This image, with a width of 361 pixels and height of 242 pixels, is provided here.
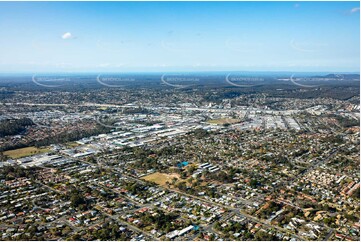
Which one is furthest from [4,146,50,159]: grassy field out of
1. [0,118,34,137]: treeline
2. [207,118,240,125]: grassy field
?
[207,118,240,125]: grassy field

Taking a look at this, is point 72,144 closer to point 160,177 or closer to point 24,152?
point 24,152

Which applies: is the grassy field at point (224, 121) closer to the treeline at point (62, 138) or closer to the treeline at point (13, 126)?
the treeline at point (62, 138)

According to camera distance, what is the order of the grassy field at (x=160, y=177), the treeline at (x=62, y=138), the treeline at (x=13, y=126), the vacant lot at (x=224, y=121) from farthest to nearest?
1. the vacant lot at (x=224, y=121)
2. the treeline at (x=13, y=126)
3. the treeline at (x=62, y=138)
4. the grassy field at (x=160, y=177)

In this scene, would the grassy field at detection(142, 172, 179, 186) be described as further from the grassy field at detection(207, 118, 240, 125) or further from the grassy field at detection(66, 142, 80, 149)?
the grassy field at detection(207, 118, 240, 125)

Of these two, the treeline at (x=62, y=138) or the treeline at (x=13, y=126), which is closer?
the treeline at (x=62, y=138)

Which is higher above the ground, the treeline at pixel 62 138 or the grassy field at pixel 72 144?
the treeline at pixel 62 138

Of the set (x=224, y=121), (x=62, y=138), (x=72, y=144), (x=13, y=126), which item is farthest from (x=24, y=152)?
(x=224, y=121)

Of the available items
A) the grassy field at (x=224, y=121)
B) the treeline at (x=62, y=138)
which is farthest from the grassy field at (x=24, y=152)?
the grassy field at (x=224, y=121)

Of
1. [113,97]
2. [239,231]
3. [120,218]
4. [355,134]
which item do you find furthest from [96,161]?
[113,97]
